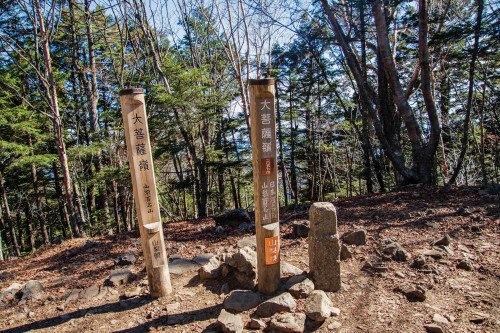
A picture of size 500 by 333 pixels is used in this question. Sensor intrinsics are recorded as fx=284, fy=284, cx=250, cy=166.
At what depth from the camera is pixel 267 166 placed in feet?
11.3

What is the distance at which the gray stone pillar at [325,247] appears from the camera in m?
3.54

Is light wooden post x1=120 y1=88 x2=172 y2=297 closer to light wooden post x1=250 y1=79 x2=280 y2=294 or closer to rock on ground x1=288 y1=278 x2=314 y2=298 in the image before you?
light wooden post x1=250 y1=79 x2=280 y2=294

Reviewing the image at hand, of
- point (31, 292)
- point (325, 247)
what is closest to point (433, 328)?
point (325, 247)

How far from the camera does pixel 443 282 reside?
376 centimetres

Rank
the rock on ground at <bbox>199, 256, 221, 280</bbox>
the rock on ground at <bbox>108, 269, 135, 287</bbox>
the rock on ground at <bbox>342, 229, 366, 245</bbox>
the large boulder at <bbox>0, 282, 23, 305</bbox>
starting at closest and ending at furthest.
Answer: the large boulder at <bbox>0, 282, 23, 305</bbox>
the rock on ground at <bbox>199, 256, 221, 280</bbox>
the rock on ground at <bbox>108, 269, 135, 287</bbox>
the rock on ground at <bbox>342, 229, 366, 245</bbox>

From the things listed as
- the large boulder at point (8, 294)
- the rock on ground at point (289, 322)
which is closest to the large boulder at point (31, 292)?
the large boulder at point (8, 294)

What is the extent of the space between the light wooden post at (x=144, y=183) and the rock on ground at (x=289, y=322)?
1670 mm

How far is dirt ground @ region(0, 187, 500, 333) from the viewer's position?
10.7 feet

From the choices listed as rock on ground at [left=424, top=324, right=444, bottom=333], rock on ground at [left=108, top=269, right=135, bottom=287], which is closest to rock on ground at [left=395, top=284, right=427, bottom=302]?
rock on ground at [left=424, top=324, right=444, bottom=333]

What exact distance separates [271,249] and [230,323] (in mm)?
926

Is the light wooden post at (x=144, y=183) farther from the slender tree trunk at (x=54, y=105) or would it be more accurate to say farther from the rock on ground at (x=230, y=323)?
the slender tree trunk at (x=54, y=105)

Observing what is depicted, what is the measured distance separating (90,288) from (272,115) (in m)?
3.71

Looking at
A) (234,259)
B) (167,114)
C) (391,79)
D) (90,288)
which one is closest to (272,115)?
(234,259)

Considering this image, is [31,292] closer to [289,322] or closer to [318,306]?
[289,322]
